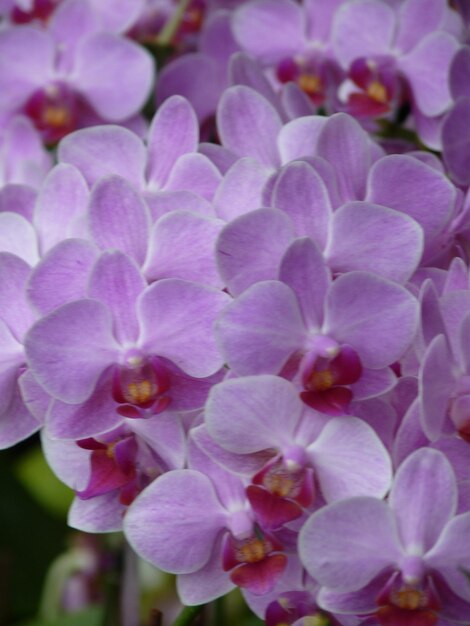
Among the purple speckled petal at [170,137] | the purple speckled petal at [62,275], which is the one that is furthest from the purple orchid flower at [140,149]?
the purple speckled petal at [62,275]

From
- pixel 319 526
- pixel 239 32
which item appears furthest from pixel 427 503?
pixel 239 32

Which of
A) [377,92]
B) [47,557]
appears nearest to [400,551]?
[377,92]

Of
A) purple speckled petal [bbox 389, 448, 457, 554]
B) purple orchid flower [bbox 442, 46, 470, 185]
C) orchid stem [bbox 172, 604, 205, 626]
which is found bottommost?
orchid stem [bbox 172, 604, 205, 626]

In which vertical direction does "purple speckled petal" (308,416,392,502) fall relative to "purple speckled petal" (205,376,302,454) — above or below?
below

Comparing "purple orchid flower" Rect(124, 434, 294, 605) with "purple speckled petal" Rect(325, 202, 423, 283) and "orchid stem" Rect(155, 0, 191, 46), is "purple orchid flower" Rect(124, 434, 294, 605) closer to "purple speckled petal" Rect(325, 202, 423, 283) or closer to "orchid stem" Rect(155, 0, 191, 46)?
"purple speckled petal" Rect(325, 202, 423, 283)

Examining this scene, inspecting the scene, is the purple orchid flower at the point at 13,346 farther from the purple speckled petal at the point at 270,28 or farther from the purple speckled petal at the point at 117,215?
the purple speckled petal at the point at 270,28

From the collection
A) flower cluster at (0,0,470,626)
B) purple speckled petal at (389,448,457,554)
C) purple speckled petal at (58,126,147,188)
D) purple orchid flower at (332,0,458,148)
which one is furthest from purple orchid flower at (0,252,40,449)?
purple orchid flower at (332,0,458,148)

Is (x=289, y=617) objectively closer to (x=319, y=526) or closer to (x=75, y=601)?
(x=319, y=526)

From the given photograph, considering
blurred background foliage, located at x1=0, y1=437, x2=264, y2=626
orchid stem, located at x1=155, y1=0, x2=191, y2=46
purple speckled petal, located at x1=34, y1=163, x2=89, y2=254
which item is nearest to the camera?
purple speckled petal, located at x1=34, y1=163, x2=89, y2=254

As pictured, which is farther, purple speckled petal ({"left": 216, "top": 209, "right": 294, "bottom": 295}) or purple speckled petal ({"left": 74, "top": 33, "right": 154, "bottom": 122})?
purple speckled petal ({"left": 74, "top": 33, "right": 154, "bottom": 122})
